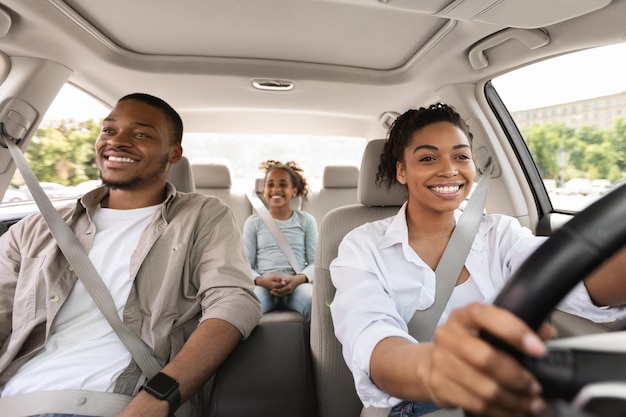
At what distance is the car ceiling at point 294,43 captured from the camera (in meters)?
1.45

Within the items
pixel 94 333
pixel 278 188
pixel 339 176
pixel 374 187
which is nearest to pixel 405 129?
pixel 374 187

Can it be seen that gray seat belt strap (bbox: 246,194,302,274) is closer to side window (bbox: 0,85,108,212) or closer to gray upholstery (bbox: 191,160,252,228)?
gray upholstery (bbox: 191,160,252,228)

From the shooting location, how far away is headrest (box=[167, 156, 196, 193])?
1.93m

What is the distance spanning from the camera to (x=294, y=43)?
1.98 metres

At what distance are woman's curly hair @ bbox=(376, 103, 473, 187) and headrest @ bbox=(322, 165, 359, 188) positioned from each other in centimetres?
190

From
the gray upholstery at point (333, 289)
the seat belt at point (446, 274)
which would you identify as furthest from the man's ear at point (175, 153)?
the seat belt at point (446, 274)

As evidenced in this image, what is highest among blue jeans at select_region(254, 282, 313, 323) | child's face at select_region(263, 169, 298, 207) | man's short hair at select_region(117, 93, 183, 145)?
man's short hair at select_region(117, 93, 183, 145)

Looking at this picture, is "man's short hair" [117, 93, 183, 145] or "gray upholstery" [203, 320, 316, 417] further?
"man's short hair" [117, 93, 183, 145]

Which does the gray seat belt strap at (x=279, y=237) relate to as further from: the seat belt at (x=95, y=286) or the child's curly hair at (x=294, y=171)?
the seat belt at (x=95, y=286)

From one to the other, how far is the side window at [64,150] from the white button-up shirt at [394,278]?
1602mm

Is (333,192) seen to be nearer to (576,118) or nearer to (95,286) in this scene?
(576,118)

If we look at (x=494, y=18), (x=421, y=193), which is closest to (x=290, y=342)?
(x=421, y=193)

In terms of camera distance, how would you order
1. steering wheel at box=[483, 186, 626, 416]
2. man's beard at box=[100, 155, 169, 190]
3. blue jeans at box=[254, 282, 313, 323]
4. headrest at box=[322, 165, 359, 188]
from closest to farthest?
steering wheel at box=[483, 186, 626, 416], man's beard at box=[100, 155, 169, 190], blue jeans at box=[254, 282, 313, 323], headrest at box=[322, 165, 359, 188]

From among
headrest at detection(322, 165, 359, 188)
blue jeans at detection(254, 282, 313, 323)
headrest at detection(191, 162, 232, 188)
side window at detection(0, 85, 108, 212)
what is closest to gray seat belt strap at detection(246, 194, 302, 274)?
blue jeans at detection(254, 282, 313, 323)
